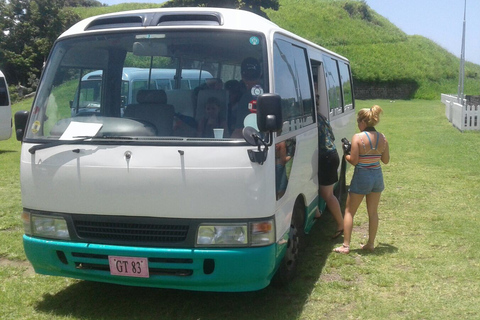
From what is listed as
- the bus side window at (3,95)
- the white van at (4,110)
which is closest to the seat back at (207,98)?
the white van at (4,110)

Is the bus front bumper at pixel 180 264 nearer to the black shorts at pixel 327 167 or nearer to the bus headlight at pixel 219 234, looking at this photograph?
the bus headlight at pixel 219 234

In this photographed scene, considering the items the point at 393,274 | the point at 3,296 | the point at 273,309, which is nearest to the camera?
the point at 273,309

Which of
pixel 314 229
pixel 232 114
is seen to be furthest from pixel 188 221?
pixel 314 229

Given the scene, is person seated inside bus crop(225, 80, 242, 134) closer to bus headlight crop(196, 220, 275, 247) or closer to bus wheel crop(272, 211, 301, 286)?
bus headlight crop(196, 220, 275, 247)

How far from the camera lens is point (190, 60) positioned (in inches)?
182

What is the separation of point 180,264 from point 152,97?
138cm

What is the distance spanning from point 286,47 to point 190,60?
1074mm

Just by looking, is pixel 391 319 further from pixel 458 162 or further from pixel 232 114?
pixel 458 162

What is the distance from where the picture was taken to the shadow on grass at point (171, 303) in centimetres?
476

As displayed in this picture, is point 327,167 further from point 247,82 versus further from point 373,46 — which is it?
point 373,46

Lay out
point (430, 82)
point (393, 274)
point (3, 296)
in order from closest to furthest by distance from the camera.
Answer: point (3, 296) < point (393, 274) < point (430, 82)

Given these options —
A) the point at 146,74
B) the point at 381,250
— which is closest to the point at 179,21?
the point at 146,74

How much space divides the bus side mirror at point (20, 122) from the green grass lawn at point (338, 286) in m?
1.49

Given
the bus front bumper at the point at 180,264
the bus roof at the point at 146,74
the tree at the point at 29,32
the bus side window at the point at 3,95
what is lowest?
the bus front bumper at the point at 180,264
